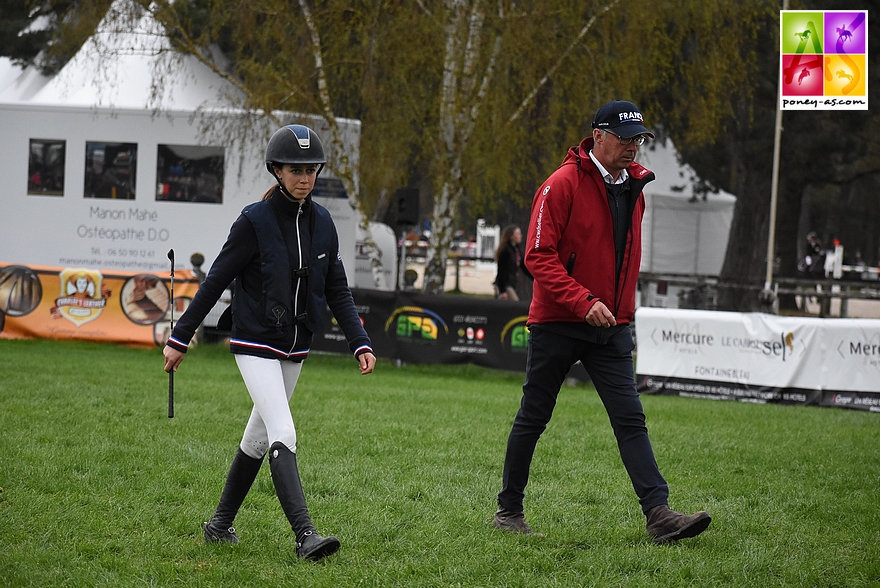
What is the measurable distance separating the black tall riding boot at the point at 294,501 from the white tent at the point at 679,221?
66.2 feet

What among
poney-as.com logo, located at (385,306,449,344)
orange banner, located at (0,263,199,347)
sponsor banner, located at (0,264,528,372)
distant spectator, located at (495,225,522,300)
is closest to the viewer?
poney-as.com logo, located at (385,306,449,344)

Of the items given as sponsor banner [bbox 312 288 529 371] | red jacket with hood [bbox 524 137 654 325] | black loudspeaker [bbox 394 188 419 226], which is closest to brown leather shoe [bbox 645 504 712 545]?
red jacket with hood [bbox 524 137 654 325]

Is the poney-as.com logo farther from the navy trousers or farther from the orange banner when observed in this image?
the navy trousers

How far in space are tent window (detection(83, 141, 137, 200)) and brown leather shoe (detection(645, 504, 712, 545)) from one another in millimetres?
13902

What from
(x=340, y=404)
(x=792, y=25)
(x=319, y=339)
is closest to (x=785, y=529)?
(x=340, y=404)

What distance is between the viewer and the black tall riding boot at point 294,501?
4.76 meters

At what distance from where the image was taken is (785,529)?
5.75 metres

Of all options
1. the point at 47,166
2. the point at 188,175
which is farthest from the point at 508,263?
the point at 47,166

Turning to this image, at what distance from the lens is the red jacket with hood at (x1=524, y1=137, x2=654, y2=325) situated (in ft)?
17.4

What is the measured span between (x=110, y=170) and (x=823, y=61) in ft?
37.1

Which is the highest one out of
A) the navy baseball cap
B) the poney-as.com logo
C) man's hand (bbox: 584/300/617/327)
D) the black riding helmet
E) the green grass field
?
the navy baseball cap

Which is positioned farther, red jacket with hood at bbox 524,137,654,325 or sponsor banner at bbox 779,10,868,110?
sponsor banner at bbox 779,10,868,110

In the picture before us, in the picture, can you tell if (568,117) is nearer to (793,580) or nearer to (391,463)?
(391,463)

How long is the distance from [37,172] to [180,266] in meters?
3.02
